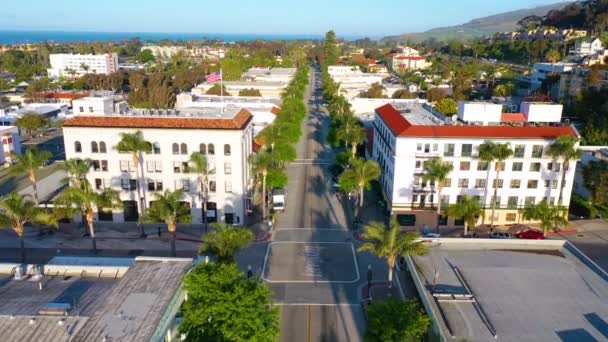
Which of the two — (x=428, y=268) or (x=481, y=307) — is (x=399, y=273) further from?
(x=481, y=307)

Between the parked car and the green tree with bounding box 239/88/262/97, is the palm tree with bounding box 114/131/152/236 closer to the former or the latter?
the parked car

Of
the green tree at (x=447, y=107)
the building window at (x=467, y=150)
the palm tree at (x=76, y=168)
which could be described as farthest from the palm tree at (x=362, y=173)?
the green tree at (x=447, y=107)

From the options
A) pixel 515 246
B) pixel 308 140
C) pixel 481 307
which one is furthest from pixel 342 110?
pixel 481 307

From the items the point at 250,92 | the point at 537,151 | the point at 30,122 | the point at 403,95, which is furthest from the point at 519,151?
the point at 30,122

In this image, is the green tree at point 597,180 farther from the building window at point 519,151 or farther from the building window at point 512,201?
the building window at point 519,151

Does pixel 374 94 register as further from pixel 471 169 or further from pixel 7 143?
pixel 7 143

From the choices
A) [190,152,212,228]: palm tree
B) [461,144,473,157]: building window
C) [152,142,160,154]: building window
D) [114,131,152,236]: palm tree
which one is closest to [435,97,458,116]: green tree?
[461,144,473,157]: building window
